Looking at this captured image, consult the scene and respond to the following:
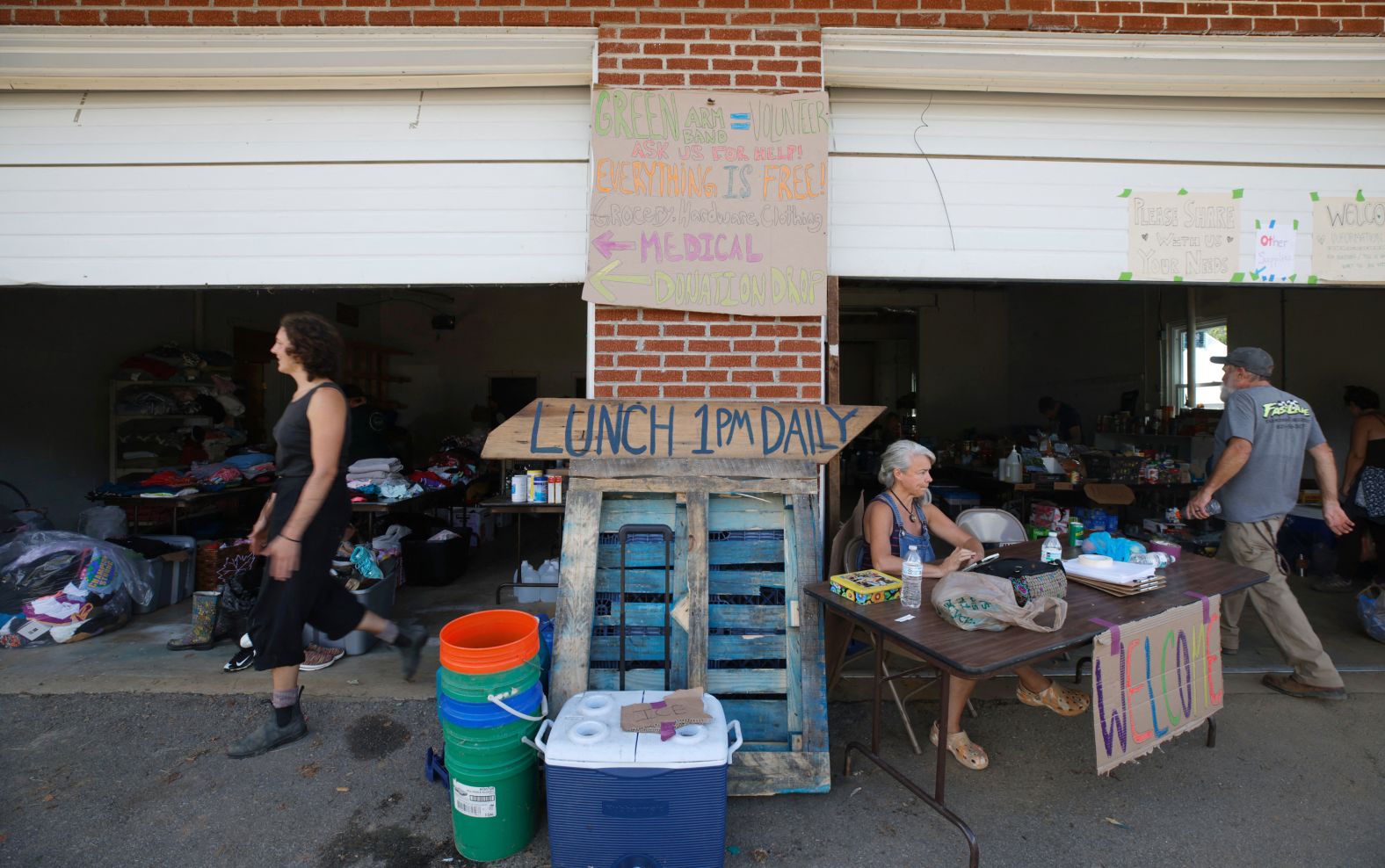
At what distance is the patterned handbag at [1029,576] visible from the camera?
8.68 feet

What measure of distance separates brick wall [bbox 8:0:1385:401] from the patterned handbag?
1.29 m

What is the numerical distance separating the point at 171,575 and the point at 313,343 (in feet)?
12.0

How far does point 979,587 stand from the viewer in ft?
8.59

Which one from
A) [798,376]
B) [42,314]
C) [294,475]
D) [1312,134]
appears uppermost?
[1312,134]

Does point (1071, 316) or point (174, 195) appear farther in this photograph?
point (1071, 316)

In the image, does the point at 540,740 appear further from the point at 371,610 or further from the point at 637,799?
the point at 371,610

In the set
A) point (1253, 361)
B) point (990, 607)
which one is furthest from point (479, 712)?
point (1253, 361)

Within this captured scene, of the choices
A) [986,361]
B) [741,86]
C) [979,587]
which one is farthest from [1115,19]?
[986,361]

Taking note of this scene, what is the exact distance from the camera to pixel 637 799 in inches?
89.0

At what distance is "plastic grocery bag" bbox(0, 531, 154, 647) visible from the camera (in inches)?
178

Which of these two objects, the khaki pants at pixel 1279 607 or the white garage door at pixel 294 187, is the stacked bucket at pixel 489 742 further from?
the khaki pants at pixel 1279 607

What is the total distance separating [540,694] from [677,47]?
3295mm

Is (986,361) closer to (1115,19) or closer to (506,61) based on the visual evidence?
(1115,19)

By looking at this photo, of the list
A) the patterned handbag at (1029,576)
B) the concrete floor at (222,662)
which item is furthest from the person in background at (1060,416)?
the patterned handbag at (1029,576)
